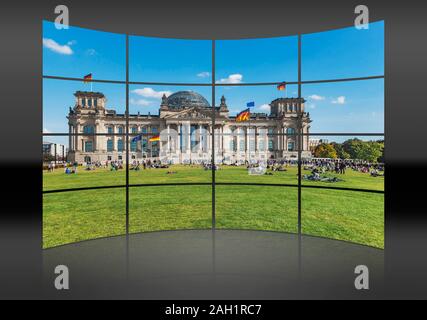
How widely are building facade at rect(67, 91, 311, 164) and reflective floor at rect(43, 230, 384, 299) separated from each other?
4902cm

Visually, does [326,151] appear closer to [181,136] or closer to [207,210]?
[181,136]

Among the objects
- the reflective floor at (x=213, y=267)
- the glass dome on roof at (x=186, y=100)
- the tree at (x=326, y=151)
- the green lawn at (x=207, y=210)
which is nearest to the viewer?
the reflective floor at (x=213, y=267)

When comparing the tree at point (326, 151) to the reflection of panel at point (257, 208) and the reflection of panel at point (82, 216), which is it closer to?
the reflection of panel at point (257, 208)

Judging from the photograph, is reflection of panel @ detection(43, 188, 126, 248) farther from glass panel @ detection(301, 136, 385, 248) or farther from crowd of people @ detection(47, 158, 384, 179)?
glass panel @ detection(301, 136, 385, 248)

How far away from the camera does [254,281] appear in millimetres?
6332

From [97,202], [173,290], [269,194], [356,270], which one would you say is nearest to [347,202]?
[269,194]

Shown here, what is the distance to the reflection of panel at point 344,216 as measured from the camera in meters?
27.0

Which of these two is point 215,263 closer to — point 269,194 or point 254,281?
point 254,281

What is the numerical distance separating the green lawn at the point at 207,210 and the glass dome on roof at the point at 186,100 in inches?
2190

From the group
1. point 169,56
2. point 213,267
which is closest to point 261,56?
point 169,56

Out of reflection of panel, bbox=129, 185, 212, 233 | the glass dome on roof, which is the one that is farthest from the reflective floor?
the glass dome on roof
